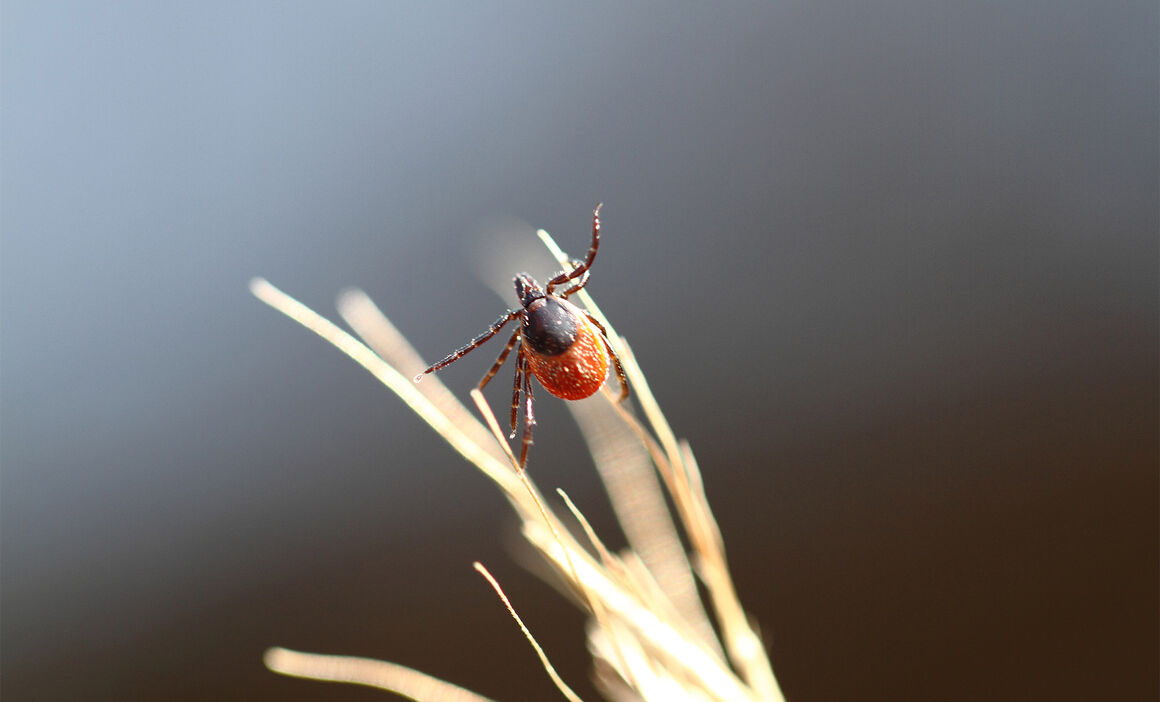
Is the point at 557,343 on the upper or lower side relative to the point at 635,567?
upper

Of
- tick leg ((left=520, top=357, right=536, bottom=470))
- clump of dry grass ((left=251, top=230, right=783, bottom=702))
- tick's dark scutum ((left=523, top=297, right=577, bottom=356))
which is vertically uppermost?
tick's dark scutum ((left=523, top=297, right=577, bottom=356))

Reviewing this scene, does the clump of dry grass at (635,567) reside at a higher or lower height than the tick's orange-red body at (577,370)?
lower

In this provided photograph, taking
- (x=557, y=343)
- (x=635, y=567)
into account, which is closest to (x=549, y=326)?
(x=557, y=343)

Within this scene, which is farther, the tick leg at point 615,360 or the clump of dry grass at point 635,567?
the tick leg at point 615,360

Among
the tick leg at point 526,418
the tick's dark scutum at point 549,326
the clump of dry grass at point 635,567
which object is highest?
the tick's dark scutum at point 549,326

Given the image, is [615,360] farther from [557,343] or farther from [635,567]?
[635,567]

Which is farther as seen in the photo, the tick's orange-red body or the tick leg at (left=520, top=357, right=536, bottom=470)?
the tick's orange-red body

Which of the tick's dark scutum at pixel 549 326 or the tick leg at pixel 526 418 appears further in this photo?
the tick's dark scutum at pixel 549 326

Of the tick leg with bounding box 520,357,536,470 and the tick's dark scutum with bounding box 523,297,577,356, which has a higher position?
the tick's dark scutum with bounding box 523,297,577,356
